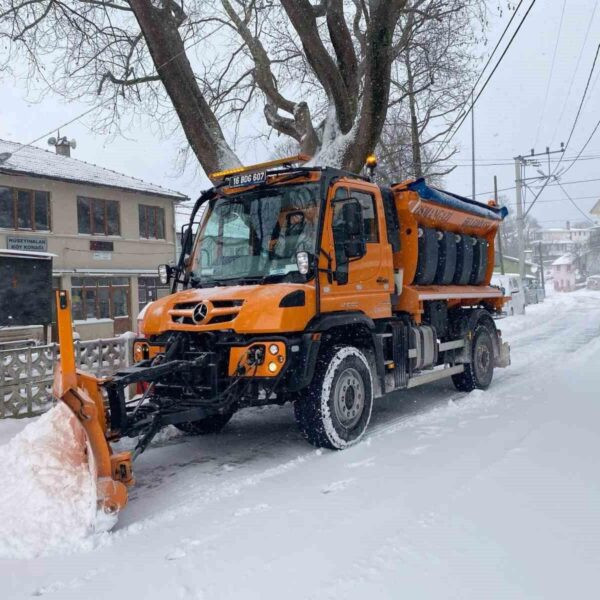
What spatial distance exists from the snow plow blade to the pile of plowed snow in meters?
0.10

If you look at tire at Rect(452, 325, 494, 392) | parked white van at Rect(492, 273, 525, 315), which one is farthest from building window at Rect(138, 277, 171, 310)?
tire at Rect(452, 325, 494, 392)

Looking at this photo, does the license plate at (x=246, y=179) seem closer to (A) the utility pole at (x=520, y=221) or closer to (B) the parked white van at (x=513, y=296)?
(B) the parked white van at (x=513, y=296)

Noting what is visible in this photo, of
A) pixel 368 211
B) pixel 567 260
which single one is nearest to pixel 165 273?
pixel 368 211

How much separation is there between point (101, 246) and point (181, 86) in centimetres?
1704

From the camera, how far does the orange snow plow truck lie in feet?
16.7

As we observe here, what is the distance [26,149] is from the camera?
86.7ft

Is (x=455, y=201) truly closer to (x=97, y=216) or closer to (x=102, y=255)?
(x=102, y=255)

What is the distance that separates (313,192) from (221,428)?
10.0 feet

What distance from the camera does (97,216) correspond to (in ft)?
86.8

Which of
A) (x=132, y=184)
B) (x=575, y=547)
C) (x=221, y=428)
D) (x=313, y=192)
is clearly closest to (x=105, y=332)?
(x=132, y=184)

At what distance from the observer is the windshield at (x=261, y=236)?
19.9 ft

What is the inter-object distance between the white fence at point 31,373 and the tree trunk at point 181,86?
3865 mm

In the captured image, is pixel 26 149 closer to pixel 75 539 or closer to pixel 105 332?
pixel 105 332

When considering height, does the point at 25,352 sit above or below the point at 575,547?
above
